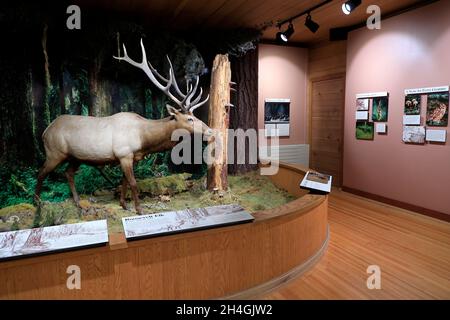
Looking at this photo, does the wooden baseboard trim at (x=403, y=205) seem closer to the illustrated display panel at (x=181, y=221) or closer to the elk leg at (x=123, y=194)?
the illustrated display panel at (x=181, y=221)

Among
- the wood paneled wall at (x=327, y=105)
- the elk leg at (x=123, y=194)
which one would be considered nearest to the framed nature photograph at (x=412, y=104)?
the wood paneled wall at (x=327, y=105)

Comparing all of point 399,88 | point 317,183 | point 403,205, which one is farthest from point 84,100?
point 403,205

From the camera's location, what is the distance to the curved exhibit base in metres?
1.62

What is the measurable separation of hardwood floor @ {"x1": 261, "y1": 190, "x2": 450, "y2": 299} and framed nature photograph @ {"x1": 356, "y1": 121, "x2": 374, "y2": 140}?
1.15 metres

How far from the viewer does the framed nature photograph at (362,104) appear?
4.66 metres

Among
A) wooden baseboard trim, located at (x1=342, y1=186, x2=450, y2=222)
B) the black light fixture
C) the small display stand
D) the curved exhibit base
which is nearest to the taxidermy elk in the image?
the small display stand

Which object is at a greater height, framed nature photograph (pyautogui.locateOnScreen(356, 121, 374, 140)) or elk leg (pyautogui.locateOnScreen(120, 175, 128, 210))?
framed nature photograph (pyautogui.locateOnScreen(356, 121, 374, 140))

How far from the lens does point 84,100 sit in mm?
3742

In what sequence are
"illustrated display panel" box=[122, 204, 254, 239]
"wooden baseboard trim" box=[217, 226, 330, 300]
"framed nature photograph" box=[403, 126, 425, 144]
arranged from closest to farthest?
"illustrated display panel" box=[122, 204, 254, 239] < "wooden baseboard trim" box=[217, 226, 330, 300] < "framed nature photograph" box=[403, 126, 425, 144]

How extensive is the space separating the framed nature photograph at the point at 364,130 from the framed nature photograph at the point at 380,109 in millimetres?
133

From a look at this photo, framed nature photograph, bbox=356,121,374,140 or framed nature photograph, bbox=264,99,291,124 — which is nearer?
framed nature photograph, bbox=356,121,374,140

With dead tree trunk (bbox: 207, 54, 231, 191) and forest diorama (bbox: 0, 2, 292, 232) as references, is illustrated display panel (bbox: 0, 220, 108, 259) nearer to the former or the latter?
forest diorama (bbox: 0, 2, 292, 232)

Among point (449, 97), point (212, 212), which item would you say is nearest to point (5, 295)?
point (212, 212)
